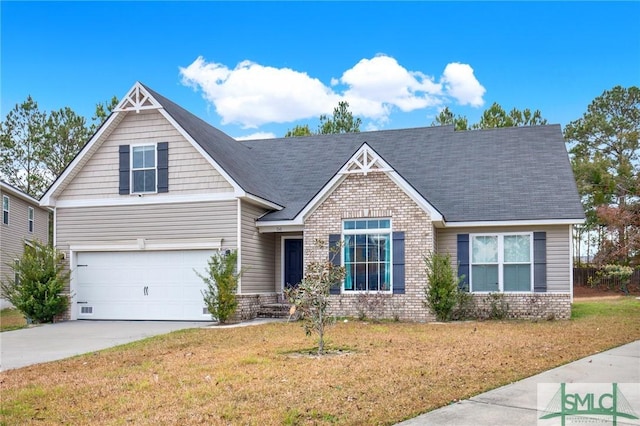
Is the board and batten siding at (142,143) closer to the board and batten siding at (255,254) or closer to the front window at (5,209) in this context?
the board and batten siding at (255,254)

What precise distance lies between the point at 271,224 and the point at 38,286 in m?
6.75

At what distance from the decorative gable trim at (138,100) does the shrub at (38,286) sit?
15.4 feet

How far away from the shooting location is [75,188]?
2006cm

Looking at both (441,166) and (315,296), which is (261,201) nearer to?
(441,166)

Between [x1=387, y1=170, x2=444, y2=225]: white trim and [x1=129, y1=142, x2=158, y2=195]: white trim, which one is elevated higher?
[x1=129, y1=142, x2=158, y2=195]: white trim

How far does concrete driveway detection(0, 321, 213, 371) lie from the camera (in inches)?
474

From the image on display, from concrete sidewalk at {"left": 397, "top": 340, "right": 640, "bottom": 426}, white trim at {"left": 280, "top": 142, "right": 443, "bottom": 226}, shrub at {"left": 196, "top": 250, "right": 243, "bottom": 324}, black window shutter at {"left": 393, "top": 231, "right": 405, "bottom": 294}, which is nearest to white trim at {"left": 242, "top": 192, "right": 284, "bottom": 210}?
white trim at {"left": 280, "top": 142, "right": 443, "bottom": 226}

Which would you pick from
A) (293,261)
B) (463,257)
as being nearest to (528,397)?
(463,257)

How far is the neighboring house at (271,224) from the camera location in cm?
1830

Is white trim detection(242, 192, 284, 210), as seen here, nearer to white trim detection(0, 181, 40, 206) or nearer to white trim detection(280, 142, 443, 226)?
white trim detection(280, 142, 443, 226)

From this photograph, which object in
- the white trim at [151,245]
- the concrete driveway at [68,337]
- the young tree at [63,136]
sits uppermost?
the young tree at [63,136]

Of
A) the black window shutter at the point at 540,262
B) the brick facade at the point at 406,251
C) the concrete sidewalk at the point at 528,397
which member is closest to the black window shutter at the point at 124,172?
the brick facade at the point at 406,251

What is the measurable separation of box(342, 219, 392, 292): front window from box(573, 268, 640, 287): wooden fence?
22.2m

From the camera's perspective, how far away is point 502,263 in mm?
18672
